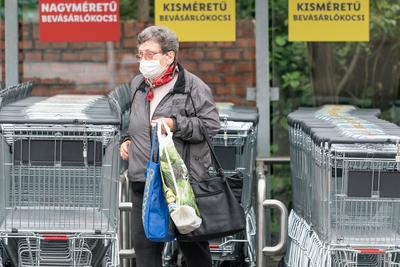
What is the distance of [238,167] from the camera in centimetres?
757

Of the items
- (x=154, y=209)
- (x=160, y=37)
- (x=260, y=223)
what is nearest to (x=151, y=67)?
(x=160, y=37)

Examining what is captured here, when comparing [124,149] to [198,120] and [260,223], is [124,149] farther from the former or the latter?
[260,223]

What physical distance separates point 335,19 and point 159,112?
114 inches

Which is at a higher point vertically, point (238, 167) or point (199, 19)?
point (199, 19)

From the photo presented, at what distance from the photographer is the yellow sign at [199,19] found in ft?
29.3

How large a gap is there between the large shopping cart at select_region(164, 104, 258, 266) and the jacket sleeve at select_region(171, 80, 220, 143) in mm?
927

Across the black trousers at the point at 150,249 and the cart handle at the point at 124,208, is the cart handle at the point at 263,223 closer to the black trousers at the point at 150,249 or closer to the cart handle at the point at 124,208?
the black trousers at the point at 150,249

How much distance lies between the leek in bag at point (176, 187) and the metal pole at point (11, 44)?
323cm

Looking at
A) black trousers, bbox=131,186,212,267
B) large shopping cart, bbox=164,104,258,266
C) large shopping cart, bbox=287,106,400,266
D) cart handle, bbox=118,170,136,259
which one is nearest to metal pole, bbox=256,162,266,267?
large shopping cart, bbox=164,104,258,266

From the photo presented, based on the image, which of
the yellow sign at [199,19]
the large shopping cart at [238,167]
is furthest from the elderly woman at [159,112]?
the yellow sign at [199,19]

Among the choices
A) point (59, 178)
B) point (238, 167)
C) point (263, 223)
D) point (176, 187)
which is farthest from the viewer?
point (238, 167)

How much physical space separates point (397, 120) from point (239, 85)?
1.39 m

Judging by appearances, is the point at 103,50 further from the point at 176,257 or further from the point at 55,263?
the point at 55,263

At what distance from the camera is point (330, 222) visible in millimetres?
6473
